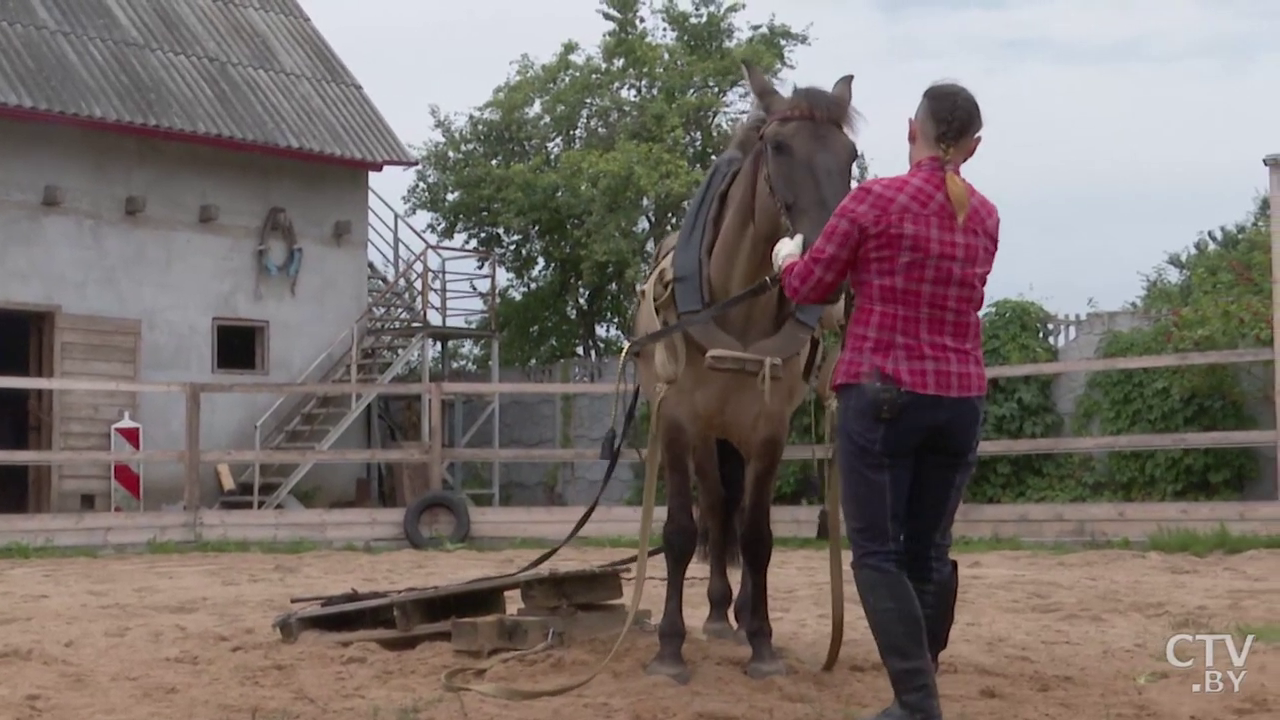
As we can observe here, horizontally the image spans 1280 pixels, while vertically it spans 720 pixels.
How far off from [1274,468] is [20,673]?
895 cm

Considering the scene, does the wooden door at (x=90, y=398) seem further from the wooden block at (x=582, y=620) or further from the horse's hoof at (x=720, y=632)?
the horse's hoof at (x=720, y=632)

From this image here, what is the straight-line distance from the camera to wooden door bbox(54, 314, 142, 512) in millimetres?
15492

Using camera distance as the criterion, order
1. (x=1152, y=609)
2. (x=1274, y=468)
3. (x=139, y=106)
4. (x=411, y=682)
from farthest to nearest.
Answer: (x=139, y=106) < (x=1274, y=468) < (x=1152, y=609) < (x=411, y=682)

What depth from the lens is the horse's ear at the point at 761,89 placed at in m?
4.75

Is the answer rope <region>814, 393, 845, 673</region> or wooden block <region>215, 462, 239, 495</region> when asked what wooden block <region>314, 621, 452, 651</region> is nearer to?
rope <region>814, 393, 845, 673</region>

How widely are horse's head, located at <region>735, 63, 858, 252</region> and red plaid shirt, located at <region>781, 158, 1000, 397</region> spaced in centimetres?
62

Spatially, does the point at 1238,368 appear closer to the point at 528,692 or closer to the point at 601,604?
the point at 601,604

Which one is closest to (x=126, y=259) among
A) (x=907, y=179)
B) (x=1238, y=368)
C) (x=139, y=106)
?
(x=139, y=106)

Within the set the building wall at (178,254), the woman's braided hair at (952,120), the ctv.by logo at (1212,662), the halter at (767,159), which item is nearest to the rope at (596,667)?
the halter at (767,159)

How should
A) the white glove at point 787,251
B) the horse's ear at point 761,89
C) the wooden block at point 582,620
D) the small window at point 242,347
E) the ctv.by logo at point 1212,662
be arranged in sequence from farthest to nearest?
the small window at point 242,347 < the wooden block at point 582,620 < the horse's ear at point 761,89 < the ctv.by logo at point 1212,662 < the white glove at point 787,251

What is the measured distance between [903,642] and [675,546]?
5.45ft

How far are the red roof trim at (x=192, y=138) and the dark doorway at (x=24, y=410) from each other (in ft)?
6.83

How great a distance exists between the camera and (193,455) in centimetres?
1152

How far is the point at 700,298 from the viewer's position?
4949 millimetres
